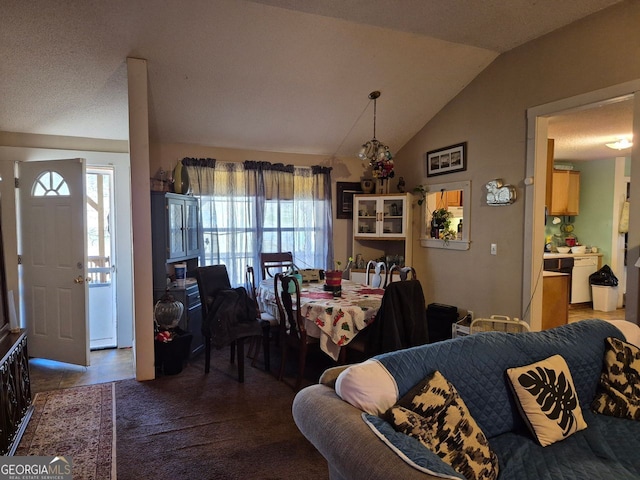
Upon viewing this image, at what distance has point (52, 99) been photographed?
3477 millimetres

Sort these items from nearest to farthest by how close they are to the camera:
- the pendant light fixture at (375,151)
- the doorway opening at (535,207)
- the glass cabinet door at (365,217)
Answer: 1. the doorway opening at (535,207)
2. the pendant light fixture at (375,151)
3. the glass cabinet door at (365,217)

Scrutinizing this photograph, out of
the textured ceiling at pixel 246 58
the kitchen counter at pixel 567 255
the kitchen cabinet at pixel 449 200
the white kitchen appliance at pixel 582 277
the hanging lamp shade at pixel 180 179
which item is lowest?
the white kitchen appliance at pixel 582 277

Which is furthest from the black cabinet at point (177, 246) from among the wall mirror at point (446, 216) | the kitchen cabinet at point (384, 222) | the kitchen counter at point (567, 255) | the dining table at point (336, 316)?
the kitchen counter at point (567, 255)

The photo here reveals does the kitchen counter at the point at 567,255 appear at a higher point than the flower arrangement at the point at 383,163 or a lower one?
lower

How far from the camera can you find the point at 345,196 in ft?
18.0

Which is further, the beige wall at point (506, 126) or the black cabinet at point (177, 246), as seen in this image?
A: the black cabinet at point (177, 246)

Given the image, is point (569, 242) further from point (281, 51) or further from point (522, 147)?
point (281, 51)

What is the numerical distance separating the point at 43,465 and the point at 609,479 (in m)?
2.64

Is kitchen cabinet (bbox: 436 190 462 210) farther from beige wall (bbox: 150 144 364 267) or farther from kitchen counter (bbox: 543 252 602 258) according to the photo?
kitchen counter (bbox: 543 252 602 258)

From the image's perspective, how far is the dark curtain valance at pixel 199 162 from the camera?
4.55 metres

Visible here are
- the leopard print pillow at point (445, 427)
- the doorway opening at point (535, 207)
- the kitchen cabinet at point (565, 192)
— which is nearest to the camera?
the leopard print pillow at point (445, 427)

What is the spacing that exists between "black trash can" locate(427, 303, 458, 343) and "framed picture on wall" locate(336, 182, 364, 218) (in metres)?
1.81

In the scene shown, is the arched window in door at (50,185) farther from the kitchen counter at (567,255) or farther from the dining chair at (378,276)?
the kitchen counter at (567,255)

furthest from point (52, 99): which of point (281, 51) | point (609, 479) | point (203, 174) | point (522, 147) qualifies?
point (609, 479)
